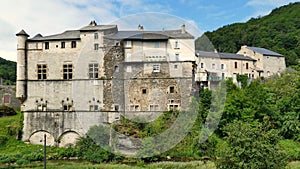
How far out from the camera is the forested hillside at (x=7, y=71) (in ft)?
173

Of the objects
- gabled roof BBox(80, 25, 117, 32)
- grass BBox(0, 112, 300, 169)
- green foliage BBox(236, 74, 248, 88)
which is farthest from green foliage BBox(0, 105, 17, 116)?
green foliage BBox(236, 74, 248, 88)

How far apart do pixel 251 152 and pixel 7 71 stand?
1980 inches

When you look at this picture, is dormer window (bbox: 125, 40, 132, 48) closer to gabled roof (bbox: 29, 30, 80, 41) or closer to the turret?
gabled roof (bbox: 29, 30, 80, 41)

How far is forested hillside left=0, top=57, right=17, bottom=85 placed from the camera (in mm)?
52812

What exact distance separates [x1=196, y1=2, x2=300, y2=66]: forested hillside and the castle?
31288 millimetres

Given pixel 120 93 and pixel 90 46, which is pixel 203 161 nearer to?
pixel 120 93

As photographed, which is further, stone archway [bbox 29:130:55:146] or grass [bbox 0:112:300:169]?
stone archway [bbox 29:130:55:146]

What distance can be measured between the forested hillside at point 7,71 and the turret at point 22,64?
1841 cm

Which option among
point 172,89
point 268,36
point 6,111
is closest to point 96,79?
point 172,89

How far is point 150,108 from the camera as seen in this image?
29.1m

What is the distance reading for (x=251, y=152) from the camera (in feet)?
50.5

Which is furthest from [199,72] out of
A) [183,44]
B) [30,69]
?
[30,69]

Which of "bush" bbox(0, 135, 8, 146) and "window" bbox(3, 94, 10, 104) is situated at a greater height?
"window" bbox(3, 94, 10, 104)

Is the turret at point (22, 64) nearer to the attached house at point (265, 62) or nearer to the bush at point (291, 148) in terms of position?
the bush at point (291, 148)
